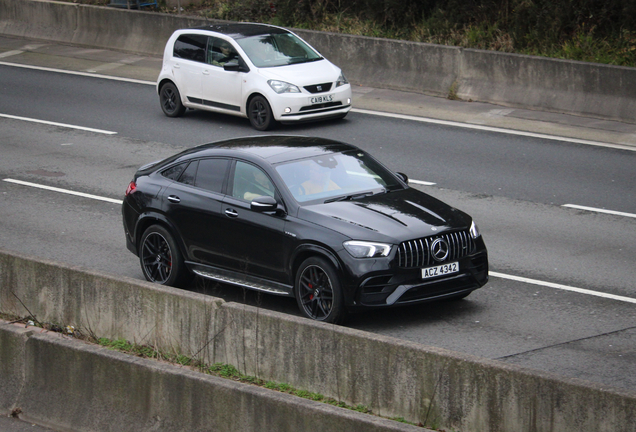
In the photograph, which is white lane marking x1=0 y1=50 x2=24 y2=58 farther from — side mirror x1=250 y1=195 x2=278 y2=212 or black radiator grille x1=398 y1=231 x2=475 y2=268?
black radiator grille x1=398 y1=231 x2=475 y2=268

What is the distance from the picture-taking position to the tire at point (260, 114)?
17.8 m

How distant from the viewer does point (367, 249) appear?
855 cm

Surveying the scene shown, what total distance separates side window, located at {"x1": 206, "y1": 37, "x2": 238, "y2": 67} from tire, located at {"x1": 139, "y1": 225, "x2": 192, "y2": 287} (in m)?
8.78

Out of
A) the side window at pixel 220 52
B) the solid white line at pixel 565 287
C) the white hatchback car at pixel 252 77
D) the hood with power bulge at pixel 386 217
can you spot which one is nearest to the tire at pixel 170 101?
the white hatchback car at pixel 252 77

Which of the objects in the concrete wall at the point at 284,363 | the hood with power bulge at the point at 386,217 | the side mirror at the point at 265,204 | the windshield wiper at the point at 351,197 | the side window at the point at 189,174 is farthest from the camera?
the side window at the point at 189,174

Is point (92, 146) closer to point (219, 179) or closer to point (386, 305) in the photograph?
point (219, 179)

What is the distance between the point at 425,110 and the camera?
19062 mm

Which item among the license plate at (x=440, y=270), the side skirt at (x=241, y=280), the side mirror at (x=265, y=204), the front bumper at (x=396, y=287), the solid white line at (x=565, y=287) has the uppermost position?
the side mirror at (x=265, y=204)

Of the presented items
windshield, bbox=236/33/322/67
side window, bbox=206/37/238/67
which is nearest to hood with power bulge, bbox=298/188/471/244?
windshield, bbox=236/33/322/67

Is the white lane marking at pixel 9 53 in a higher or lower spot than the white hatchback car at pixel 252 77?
lower

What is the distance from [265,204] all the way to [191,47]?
425 inches

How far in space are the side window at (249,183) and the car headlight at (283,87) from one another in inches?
318

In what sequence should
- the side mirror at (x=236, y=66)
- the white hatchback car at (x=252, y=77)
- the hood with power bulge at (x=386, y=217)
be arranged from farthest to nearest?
1. the side mirror at (x=236, y=66)
2. the white hatchback car at (x=252, y=77)
3. the hood with power bulge at (x=386, y=217)

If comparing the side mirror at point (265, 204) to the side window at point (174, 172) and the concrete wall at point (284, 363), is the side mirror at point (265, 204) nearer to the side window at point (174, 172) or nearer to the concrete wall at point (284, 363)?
the side window at point (174, 172)
